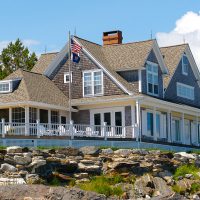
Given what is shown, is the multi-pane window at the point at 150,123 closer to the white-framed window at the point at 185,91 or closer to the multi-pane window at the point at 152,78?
the multi-pane window at the point at 152,78

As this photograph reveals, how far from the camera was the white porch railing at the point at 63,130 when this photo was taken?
3309cm

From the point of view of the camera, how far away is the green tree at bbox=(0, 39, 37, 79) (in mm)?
61344

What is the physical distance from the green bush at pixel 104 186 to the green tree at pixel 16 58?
3594 cm

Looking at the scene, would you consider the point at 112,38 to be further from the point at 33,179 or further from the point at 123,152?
the point at 33,179

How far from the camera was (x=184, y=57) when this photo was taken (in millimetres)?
50031

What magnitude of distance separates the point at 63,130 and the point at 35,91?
5988mm

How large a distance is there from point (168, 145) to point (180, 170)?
10430mm

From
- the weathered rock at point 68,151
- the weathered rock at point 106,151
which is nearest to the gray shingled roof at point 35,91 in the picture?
the weathered rock at point 106,151

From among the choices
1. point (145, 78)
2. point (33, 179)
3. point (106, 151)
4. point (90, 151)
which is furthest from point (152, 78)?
point (33, 179)

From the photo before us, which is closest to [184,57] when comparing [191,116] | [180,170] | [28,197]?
[191,116]

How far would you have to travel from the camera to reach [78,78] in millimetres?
44000

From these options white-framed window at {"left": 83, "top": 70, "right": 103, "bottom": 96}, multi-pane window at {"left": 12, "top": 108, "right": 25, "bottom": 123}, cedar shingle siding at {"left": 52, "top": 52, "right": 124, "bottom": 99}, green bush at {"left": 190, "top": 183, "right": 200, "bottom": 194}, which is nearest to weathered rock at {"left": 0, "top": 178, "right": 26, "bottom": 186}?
green bush at {"left": 190, "top": 183, "right": 200, "bottom": 194}

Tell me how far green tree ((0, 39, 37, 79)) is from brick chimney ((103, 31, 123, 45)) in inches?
529

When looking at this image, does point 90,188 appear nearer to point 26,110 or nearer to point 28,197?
point 28,197
